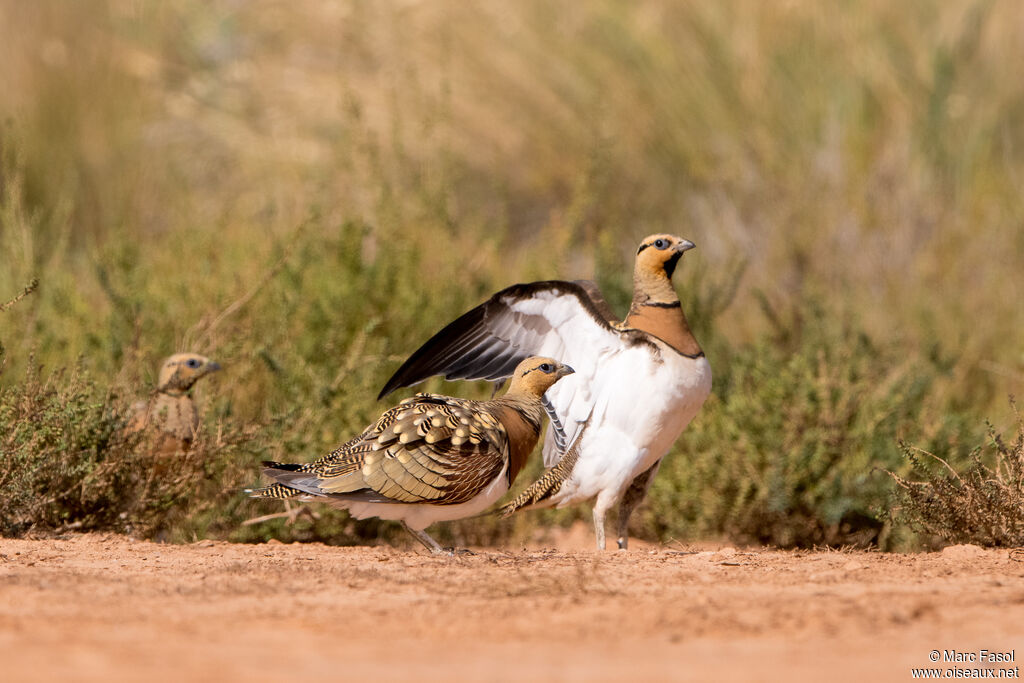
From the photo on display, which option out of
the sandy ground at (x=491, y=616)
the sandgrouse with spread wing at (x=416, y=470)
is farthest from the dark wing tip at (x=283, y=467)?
the sandy ground at (x=491, y=616)

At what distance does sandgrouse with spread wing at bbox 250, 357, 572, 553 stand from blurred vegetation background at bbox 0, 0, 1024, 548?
38.2 inches

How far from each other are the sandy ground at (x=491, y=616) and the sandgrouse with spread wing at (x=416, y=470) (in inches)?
14.6

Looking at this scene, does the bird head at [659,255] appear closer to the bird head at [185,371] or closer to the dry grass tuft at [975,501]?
the dry grass tuft at [975,501]

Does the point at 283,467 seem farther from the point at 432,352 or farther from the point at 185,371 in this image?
the point at 185,371

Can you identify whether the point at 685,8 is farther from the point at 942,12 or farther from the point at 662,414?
the point at 662,414

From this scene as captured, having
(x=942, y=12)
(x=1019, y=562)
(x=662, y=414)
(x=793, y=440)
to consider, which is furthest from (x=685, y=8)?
(x=1019, y=562)

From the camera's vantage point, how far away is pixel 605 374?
611 centimetres

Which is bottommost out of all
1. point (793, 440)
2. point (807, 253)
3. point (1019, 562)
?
point (1019, 562)

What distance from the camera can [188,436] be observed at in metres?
6.38

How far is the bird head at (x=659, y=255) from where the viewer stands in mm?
6191

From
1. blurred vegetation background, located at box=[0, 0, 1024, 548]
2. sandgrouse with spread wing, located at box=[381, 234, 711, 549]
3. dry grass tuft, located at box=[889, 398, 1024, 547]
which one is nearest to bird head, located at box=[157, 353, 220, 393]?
blurred vegetation background, located at box=[0, 0, 1024, 548]

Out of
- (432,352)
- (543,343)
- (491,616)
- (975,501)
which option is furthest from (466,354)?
(491,616)

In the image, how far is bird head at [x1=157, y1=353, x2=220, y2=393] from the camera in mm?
6762

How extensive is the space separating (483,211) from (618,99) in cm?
182
